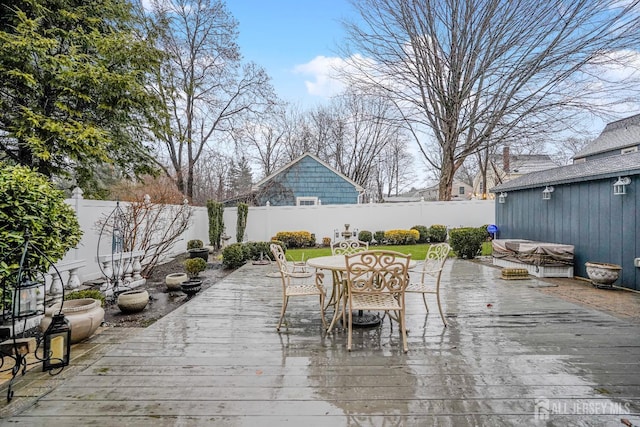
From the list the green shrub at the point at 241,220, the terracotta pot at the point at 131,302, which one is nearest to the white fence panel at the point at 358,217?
the green shrub at the point at 241,220

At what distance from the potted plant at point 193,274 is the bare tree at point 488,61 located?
9.73m

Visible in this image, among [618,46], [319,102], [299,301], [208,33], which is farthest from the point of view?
[319,102]

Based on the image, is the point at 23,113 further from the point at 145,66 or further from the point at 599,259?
the point at 599,259

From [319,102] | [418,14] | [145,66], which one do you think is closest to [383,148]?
[319,102]

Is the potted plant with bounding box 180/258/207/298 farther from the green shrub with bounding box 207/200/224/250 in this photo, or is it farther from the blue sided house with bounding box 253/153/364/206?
the blue sided house with bounding box 253/153/364/206

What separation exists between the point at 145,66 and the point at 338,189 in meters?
9.12

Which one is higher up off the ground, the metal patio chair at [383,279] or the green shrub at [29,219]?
the green shrub at [29,219]

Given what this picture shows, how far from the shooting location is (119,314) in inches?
168

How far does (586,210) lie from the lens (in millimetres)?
6250

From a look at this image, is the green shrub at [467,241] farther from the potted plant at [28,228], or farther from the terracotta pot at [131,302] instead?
the potted plant at [28,228]

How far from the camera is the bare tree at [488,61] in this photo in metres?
9.88

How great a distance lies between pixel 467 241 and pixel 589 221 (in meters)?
3.00

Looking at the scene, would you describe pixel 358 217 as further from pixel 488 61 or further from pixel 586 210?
pixel 586 210

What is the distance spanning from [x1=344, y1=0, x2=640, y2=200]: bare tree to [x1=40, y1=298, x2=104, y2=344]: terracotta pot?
12010 mm
